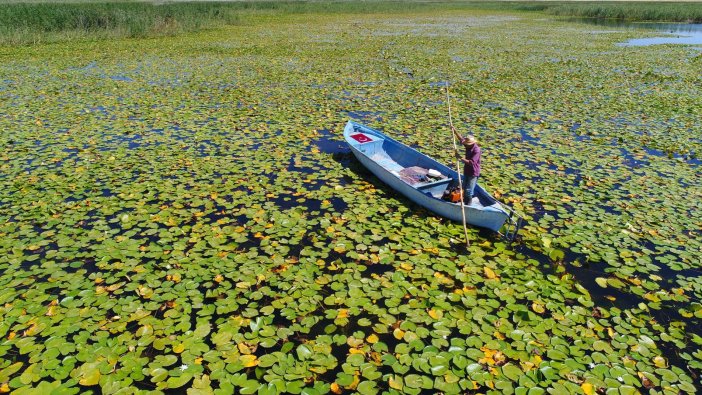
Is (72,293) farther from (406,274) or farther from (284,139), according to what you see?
(284,139)

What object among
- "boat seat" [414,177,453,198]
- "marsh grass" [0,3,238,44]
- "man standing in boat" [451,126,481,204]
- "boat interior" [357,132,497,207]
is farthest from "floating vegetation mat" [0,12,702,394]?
"marsh grass" [0,3,238,44]

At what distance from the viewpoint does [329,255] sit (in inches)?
238

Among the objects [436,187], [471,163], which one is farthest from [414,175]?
[471,163]

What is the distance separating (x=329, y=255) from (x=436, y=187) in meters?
2.74

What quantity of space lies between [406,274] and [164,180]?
5631mm

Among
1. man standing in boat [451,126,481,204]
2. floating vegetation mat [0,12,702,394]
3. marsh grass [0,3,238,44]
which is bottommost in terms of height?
floating vegetation mat [0,12,702,394]

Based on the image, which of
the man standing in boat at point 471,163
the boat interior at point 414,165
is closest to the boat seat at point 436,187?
the boat interior at point 414,165

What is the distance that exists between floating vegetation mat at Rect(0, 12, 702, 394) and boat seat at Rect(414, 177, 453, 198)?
42cm

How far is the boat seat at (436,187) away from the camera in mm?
7384

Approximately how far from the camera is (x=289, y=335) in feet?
15.1

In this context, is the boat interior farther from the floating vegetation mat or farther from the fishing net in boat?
the floating vegetation mat

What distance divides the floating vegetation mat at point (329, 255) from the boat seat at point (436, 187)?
0.42 meters

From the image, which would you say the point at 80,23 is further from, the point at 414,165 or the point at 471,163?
the point at 471,163

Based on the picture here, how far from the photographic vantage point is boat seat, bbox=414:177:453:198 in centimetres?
738
